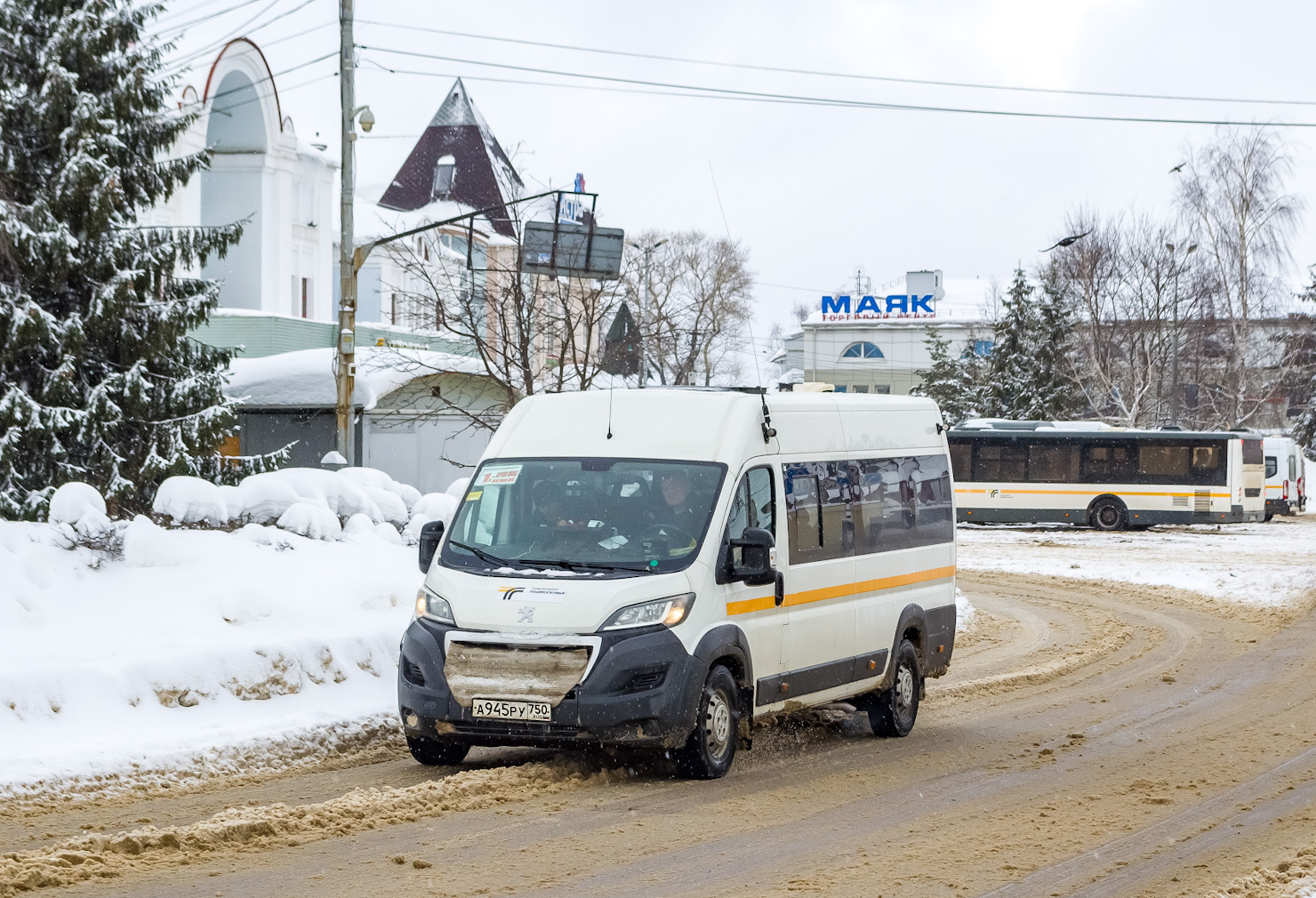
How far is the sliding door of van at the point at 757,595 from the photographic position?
9125mm

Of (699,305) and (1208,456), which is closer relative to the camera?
(1208,456)

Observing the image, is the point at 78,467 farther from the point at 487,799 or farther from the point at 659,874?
the point at 659,874

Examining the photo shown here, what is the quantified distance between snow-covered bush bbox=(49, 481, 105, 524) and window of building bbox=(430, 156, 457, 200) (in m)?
59.5

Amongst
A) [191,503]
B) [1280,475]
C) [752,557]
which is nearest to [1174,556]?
[1280,475]

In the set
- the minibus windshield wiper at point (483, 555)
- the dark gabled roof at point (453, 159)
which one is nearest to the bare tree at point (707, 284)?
the dark gabled roof at point (453, 159)

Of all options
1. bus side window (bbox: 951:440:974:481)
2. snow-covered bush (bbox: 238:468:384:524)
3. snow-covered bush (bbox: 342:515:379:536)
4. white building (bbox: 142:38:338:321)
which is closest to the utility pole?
snow-covered bush (bbox: 238:468:384:524)

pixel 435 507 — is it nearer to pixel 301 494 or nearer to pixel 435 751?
pixel 301 494

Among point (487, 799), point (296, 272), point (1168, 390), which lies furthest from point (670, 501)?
point (1168, 390)

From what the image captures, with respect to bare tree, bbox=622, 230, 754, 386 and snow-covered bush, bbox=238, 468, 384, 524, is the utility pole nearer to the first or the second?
snow-covered bush, bbox=238, 468, 384, 524

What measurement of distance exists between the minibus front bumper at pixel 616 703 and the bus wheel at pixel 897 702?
2.86m

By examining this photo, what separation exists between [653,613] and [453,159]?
67.6 meters

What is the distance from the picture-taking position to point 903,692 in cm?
1126

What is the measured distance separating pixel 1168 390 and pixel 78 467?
5132 cm

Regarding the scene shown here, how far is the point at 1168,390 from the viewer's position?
6291 cm
